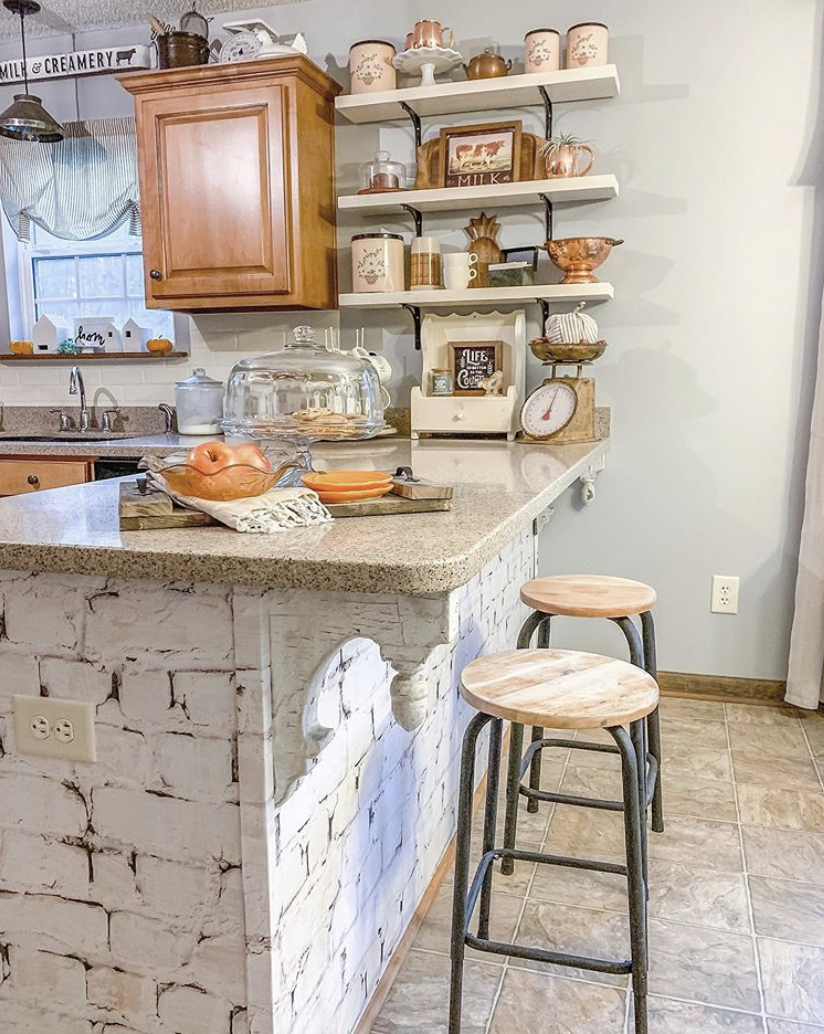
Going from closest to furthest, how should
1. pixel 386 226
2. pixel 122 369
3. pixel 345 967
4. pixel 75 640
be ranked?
pixel 75 640
pixel 345 967
pixel 386 226
pixel 122 369

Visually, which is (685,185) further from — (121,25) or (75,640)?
(75,640)

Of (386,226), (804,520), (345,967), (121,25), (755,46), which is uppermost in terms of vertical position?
(121,25)

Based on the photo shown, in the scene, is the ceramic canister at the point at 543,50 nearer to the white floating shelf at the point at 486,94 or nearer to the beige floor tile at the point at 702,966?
the white floating shelf at the point at 486,94

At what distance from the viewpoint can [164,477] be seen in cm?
122

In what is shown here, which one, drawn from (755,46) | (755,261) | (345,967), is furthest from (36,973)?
(755,46)

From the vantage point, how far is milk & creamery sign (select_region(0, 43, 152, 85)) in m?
3.32

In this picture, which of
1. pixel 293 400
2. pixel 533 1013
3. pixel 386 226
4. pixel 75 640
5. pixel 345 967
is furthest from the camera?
pixel 386 226

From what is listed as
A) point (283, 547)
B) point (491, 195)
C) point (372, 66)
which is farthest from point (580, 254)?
point (283, 547)

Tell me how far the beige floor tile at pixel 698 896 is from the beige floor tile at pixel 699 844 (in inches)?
1.2

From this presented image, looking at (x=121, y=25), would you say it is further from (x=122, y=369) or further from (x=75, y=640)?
(x=75, y=640)

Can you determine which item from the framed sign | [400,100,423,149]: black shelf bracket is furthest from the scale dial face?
[400,100,423,149]: black shelf bracket

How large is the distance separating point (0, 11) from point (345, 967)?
11.6 feet

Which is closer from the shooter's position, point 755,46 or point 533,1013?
point 533,1013

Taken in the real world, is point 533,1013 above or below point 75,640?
below
